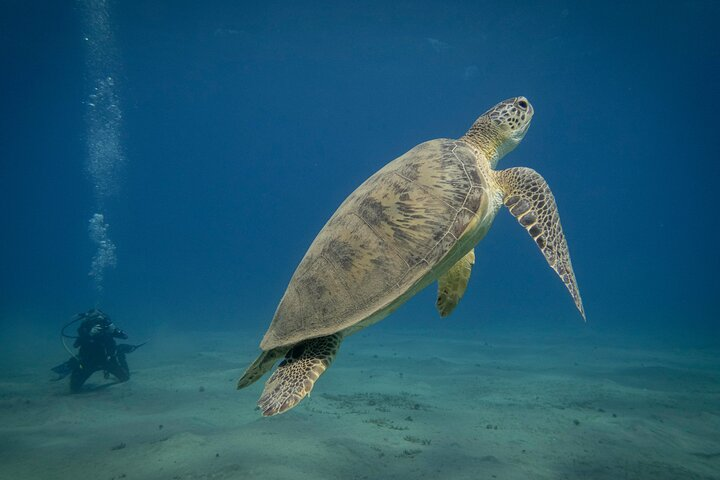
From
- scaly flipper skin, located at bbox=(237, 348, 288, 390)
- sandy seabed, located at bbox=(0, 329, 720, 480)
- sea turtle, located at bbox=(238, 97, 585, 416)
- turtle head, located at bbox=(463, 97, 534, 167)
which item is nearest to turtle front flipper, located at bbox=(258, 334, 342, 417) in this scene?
sea turtle, located at bbox=(238, 97, 585, 416)

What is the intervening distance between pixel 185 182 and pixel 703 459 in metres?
125

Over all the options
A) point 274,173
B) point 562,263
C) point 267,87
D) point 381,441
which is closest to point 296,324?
point 562,263

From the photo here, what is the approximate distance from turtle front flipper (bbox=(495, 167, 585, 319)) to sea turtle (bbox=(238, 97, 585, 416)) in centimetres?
1

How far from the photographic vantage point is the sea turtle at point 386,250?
10.2ft

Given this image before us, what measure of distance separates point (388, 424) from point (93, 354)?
8.55 meters

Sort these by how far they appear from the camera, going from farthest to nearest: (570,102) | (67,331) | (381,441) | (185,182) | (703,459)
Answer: (185,182)
(570,102)
(67,331)
(381,441)
(703,459)

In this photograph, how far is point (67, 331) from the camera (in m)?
28.2

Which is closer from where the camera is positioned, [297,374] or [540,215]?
[297,374]

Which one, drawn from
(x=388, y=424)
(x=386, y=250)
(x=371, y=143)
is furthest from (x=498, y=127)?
(x=371, y=143)

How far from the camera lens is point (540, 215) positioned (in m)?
3.67

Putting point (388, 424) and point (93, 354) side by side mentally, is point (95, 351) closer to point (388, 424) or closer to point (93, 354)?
point (93, 354)

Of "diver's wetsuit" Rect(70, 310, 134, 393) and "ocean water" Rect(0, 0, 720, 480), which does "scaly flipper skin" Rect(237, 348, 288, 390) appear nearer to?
"ocean water" Rect(0, 0, 720, 480)

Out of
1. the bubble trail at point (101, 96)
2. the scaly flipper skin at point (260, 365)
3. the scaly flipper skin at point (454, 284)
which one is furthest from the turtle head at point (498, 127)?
the bubble trail at point (101, 96)

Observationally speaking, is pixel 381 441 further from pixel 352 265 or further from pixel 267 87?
pixel 267 87
